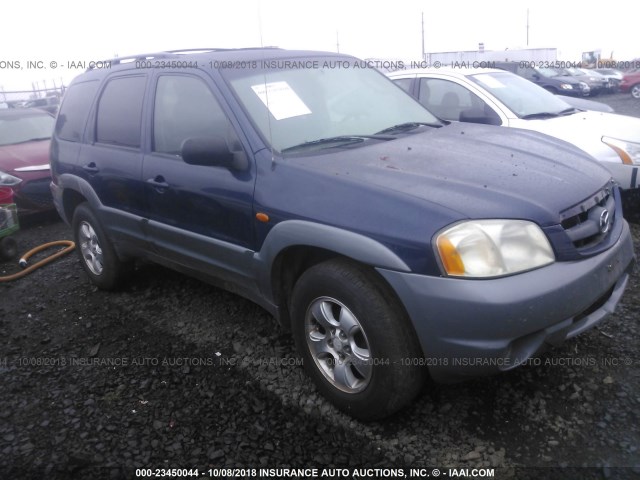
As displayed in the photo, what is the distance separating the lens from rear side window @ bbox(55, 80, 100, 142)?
4.38 meters

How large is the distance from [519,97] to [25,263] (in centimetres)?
540

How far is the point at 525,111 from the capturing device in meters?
5.66

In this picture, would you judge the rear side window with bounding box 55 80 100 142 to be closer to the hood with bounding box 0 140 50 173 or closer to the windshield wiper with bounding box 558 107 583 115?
the hood with bounding box 0 140 50 173

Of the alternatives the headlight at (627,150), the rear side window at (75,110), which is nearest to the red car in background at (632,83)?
the headlight at (627,150)

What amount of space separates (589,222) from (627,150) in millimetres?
2943

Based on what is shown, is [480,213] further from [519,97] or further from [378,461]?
[519,97]

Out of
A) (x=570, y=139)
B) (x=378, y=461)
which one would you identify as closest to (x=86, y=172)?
(x=378, y=461)

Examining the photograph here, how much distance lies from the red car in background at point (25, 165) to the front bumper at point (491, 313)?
5923mm

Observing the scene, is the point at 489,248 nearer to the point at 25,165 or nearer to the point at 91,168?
the point at 91,168

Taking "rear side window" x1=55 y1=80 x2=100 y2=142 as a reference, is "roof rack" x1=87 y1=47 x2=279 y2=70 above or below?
above

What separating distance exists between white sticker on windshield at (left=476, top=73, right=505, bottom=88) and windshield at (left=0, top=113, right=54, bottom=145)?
6.05 meters

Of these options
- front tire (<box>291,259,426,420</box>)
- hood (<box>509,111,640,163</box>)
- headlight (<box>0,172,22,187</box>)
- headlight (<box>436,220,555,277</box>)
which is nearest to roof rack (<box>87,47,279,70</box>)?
front tire (<box>291,259,426,420</box>)

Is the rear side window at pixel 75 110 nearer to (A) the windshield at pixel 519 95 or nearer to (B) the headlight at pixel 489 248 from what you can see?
(B) the headlight at pixel 489 248

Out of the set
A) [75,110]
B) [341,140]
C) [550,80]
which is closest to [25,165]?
[75,110]
